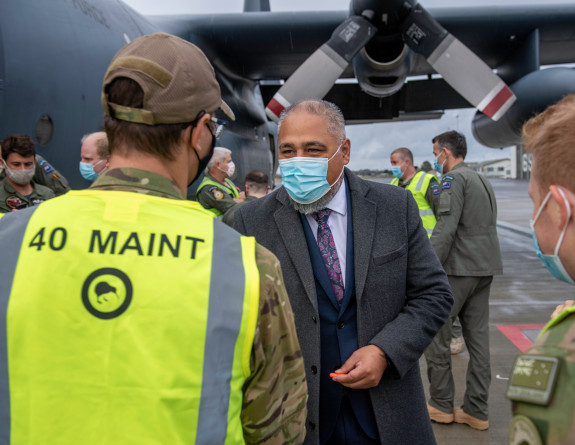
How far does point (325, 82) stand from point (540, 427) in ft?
22.7

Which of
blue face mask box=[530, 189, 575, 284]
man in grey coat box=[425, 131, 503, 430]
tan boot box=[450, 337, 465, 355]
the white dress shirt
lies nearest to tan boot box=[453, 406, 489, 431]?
man in grey coat box=[425, 131, 503, 430]

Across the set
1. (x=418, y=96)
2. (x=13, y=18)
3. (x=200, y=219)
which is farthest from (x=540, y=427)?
(x=418, y=96)

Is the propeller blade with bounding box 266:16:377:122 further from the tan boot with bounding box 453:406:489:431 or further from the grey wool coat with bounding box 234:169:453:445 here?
the grey wool coat with bounding box 234:169:453:445

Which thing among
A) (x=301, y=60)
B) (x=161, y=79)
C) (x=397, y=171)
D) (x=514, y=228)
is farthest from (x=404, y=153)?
(x=514, y=228)

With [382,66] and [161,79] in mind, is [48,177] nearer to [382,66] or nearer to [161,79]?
[161,79]

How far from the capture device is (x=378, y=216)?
1.74 metres

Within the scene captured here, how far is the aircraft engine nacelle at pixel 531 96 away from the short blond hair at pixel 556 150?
23.2 ft

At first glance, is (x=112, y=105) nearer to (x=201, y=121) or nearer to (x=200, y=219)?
(x=201, y=121)

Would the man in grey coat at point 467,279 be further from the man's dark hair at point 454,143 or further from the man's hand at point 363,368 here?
the man's hand at point 363,368

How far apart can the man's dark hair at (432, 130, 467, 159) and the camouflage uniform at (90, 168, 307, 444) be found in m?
3.02

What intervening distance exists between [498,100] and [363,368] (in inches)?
269

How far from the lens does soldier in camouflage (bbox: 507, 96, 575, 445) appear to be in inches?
25.3

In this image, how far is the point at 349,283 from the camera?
1638mm

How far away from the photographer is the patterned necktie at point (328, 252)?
166 cm
